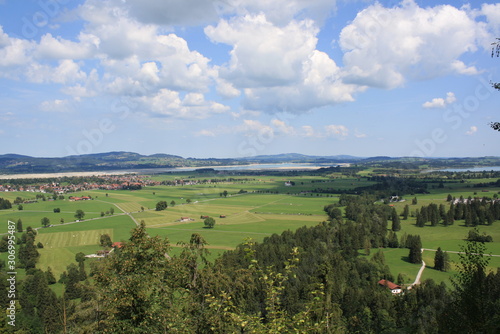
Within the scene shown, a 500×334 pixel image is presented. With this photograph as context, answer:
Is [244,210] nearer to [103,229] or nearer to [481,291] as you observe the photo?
[103,229]

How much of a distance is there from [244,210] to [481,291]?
283 ft

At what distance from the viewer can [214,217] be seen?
85.9m

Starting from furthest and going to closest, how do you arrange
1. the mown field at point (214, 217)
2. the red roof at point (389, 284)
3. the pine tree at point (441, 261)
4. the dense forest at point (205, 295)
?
the mown field at point (214, 217)
the pine tree at point (441, 261)
the red roof at point (389, 284)
the dense forest at point (205, 295)

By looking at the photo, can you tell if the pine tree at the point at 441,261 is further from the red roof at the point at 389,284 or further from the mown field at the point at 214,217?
the red roof at the point at 389,284

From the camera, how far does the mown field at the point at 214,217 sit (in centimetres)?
5531

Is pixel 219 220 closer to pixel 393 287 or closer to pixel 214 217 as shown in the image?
pixel 214 217

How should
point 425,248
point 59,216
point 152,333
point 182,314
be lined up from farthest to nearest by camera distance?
1. point 59,216
2. point 425,248
3. point 182,314
4. point 152,333

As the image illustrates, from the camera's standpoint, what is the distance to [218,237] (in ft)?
215

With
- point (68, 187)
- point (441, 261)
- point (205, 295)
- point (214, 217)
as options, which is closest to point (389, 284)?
point (441, 261)

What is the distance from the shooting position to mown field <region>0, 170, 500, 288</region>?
55312 millimetres

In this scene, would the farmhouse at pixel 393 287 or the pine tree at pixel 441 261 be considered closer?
the farmhouse at pixel 393 287

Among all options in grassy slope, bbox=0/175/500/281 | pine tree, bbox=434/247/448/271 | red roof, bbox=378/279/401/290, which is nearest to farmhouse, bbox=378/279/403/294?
red roof, bbox=378/279/401/290

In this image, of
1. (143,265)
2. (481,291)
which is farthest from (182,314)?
(481,291)

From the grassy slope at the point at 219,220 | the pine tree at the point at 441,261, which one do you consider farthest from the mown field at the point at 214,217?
the pine tree at the point at 441,261
